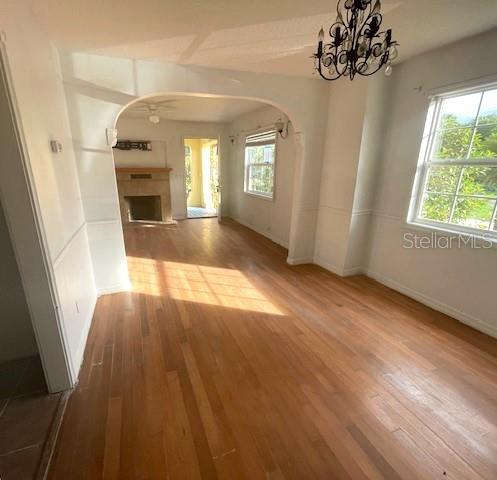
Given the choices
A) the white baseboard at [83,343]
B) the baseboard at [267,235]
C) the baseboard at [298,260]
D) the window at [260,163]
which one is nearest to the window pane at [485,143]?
the baseboard at [298,260]

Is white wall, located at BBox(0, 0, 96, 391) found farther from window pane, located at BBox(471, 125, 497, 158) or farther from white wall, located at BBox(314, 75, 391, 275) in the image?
window pane, located at BBox(471, 125, 497, 158)

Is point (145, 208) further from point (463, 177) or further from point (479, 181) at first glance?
point (479, 181)

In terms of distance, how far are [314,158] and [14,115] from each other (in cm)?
315

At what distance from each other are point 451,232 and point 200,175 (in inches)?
309

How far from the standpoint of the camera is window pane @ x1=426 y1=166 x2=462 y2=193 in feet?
8.35

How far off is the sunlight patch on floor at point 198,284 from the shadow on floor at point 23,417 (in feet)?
4.26

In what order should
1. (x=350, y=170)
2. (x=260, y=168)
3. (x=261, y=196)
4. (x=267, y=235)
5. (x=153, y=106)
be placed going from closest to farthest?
(x=350, y=170) < (x=153, y=106) < (x=267, y=235) < (x=261, y=196) < (x=260, y=168)

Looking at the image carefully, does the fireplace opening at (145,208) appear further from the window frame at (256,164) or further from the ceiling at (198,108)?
the window frame at (256,164)

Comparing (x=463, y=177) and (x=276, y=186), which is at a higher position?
(x=463, y=177)

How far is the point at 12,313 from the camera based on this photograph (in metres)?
1.86

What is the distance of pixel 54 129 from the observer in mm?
1943

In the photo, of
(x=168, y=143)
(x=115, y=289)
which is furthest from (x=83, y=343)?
(x=168, y=143)

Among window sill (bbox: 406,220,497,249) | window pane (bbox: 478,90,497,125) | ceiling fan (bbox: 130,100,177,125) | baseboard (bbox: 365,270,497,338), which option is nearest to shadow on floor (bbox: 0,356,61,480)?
baseboard (bbox: 365,270,497,338)

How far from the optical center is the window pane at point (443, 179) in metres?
2.54
